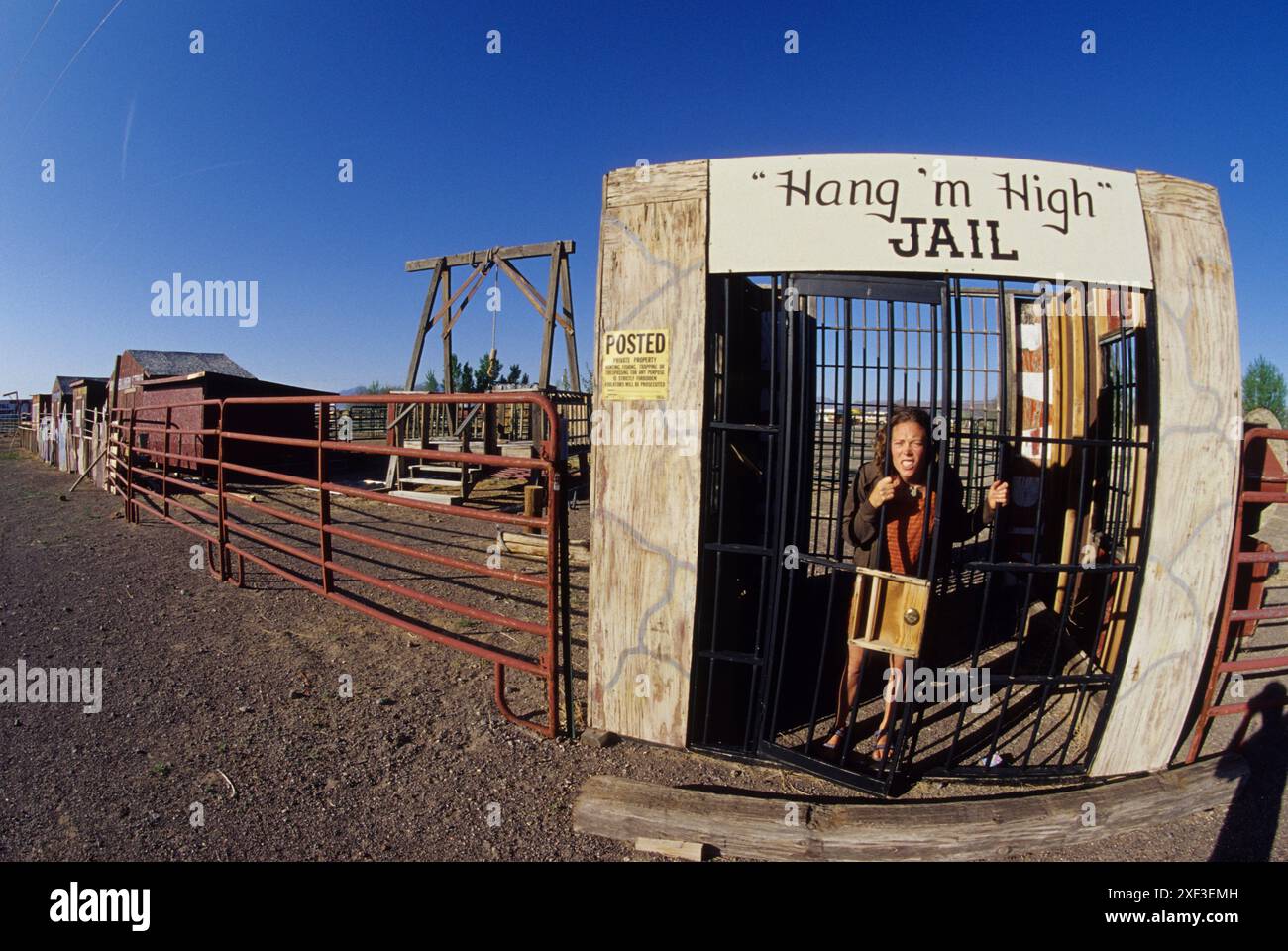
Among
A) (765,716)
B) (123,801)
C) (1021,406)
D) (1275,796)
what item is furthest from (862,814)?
(1021,406)

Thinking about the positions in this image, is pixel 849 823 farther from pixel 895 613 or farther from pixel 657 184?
pixel 657 184

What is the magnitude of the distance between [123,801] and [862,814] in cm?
330

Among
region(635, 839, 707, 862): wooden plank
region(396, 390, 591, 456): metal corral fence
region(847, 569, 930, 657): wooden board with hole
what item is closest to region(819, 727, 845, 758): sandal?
region(847, 569, 930, 657): wooden board with hole

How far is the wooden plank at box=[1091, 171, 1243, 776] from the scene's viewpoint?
279cm

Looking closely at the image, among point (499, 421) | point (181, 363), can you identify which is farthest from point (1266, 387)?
point (181, 363)

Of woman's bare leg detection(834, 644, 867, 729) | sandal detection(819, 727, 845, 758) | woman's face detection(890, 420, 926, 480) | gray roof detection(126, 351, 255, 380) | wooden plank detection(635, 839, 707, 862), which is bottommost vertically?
wooden plank detection(635, 839, 707, 862)

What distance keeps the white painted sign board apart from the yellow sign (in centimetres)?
46

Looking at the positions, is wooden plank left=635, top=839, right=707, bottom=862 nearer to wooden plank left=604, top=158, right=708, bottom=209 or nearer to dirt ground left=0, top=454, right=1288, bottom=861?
dirt ground left=0, top=454, right=1288, bottom=861

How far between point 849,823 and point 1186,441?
2.48m

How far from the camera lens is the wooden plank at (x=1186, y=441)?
279 centimetres

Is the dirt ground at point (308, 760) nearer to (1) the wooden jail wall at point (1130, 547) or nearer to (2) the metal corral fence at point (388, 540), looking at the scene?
(2) the metal corral fence at point (388, 540)

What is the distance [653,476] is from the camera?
9.43ft

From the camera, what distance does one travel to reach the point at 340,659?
13.2 feet

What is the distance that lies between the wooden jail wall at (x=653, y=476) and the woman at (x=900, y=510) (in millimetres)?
→ 871
